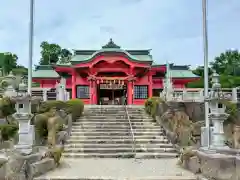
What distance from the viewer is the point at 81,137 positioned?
42.9 ft

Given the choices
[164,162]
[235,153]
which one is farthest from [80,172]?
[235,153]

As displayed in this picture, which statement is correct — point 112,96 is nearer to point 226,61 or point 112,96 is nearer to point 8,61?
point 8,61

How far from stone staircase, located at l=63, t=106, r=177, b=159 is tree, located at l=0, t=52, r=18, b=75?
37.4 meters

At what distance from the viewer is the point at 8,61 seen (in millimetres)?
51844

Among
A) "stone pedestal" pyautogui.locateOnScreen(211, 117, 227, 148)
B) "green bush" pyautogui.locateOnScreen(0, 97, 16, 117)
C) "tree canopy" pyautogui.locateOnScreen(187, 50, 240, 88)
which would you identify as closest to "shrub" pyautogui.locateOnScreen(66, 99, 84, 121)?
"green bush" pyautogui.locateOnScreen(0, 97, 16, 117)

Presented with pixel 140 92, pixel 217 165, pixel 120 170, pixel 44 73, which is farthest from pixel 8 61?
pixel 217 165

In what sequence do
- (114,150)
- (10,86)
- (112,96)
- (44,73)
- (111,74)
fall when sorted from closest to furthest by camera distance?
(114,150), (10,86), (111,74), (44,73), (112,96)

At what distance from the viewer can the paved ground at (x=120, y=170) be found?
762 centimetres

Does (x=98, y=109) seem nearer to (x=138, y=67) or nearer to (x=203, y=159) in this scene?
(x=138, y=67)

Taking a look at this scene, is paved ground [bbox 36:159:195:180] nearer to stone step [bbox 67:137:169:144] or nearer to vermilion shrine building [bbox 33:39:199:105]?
stone step [bbox 67:137:169:144]

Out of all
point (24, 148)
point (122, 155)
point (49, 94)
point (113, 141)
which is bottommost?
point (122, 155)

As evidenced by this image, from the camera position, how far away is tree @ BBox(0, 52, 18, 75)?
49181mm

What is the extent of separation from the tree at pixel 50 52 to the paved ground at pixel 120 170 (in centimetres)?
5232

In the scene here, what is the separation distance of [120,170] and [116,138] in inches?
168
